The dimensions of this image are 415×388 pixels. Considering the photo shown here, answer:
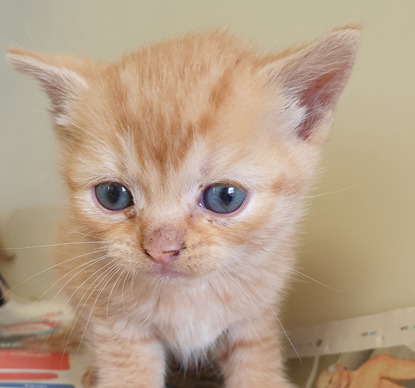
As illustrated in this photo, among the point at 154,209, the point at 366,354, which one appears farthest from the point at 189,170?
the point at 366,354

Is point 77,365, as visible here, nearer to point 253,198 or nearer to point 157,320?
point 157,320

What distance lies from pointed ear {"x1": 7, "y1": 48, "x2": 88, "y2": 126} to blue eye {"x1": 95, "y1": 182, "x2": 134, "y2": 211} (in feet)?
0.66

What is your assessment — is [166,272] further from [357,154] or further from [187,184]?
[357,154]

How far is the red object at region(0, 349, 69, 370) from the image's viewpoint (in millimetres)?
1356

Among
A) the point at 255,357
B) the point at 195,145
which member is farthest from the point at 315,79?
the point at 255,357

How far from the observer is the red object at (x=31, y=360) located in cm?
136

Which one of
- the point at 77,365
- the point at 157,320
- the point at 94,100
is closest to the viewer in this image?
the point at 94,100

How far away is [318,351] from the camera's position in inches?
51.0

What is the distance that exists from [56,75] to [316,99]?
0.52m

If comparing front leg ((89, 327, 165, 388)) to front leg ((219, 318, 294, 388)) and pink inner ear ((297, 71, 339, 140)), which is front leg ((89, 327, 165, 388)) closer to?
front leg ((219, 318, 294, 388))

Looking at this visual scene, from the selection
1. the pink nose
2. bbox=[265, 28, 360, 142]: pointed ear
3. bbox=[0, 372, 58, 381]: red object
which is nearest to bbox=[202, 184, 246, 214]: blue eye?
the pink nose

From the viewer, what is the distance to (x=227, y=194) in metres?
0.90

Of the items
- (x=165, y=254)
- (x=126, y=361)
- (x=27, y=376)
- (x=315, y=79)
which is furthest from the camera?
(x=27, y=376)

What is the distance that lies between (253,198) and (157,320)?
38 centimetres
